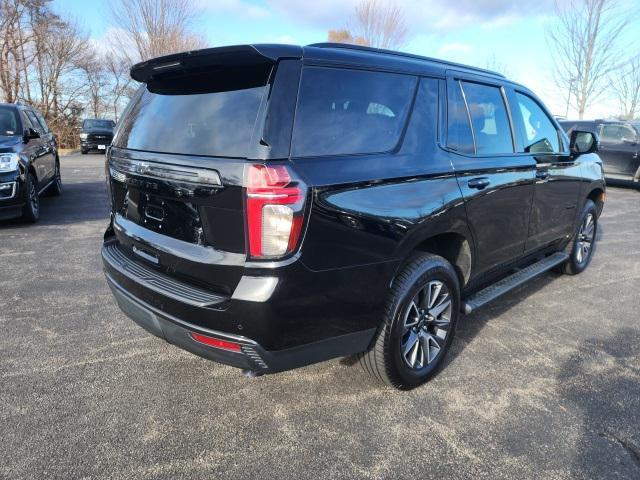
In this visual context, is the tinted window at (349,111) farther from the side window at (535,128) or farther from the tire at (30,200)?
the tire at (30,200)

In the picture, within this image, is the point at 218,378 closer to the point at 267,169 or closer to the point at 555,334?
the point at 267,169

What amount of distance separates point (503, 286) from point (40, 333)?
3.53 m

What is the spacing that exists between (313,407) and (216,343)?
802mm

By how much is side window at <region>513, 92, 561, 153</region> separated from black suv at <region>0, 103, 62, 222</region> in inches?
247

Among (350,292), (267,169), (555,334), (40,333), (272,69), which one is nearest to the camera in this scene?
(267,169)

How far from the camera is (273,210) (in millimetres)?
1976

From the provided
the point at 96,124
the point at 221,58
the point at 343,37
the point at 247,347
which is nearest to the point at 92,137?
the point at 96,124

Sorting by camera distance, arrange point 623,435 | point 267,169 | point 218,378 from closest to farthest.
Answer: point 267,169, point 623,435, point 218,378

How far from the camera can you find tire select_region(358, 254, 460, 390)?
8.30 ft

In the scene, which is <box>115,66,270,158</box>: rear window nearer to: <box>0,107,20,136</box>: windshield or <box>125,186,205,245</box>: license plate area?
<box>125,186,205,245</box>: license plate area

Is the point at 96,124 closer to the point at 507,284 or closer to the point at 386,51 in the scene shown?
the point at 386,51

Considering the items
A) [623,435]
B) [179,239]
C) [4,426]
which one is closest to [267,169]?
[179,239]

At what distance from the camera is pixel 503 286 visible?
3600 millimetres

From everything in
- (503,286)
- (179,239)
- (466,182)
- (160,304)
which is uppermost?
(466,182)
